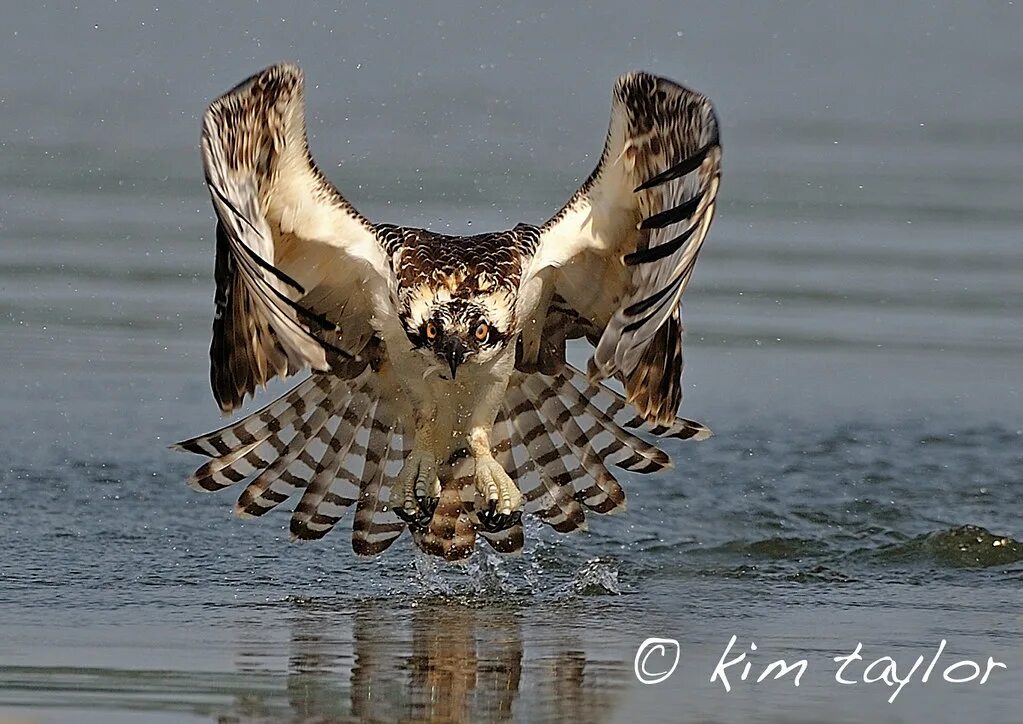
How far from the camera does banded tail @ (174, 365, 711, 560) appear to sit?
7.92 metres

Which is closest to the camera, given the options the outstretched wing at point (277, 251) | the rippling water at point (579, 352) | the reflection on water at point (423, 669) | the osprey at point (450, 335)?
the reflection on water at point (423, 669)

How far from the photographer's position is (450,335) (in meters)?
7.28

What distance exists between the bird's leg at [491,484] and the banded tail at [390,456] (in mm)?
40

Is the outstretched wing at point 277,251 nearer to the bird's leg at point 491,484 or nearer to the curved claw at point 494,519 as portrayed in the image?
the bird's leg at point 491,484

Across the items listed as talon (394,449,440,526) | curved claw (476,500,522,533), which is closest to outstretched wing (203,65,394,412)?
talon (394,449,440,526)

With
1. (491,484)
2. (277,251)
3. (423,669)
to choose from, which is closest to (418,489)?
(491,484)

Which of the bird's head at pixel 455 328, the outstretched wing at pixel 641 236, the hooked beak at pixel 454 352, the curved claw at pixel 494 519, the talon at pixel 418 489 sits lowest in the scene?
the curved claw at pixel 494 519

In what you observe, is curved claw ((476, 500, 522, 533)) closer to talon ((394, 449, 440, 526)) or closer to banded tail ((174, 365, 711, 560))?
banded tail ((174, 365, 711, 560))

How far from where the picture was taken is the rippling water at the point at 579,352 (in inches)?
242
